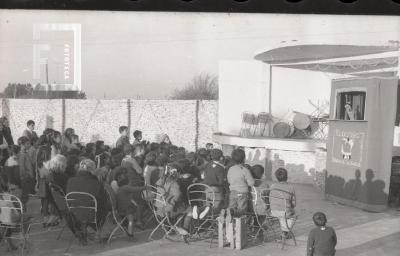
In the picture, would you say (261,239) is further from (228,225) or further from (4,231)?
(4,231)

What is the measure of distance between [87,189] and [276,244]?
2.76 metres

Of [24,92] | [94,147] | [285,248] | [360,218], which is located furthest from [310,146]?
[24,92]

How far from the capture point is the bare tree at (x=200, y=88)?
34.8 m

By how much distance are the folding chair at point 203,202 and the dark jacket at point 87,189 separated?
1.27 metres

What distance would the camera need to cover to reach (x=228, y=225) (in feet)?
24.1

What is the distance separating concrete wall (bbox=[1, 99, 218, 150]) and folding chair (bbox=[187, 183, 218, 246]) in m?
13.9

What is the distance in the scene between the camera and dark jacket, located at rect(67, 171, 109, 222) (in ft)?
23.3

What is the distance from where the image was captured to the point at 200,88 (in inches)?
1375

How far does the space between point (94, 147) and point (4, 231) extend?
394 centimetres

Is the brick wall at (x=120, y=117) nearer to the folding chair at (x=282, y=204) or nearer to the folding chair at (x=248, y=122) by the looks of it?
the folding chair at (x=248, y=122)

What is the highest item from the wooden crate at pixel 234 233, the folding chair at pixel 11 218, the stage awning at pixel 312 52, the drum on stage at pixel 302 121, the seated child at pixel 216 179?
the stage awning at pixel 312 52

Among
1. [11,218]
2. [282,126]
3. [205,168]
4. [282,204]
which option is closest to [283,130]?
[282,126]

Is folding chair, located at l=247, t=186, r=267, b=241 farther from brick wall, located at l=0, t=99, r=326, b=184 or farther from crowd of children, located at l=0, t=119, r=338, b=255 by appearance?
brick wall, located at l=0, t=99, r=326, b=184

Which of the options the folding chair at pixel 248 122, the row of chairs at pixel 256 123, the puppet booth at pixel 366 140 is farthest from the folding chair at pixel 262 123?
the puppet booth at pixel 366 140
